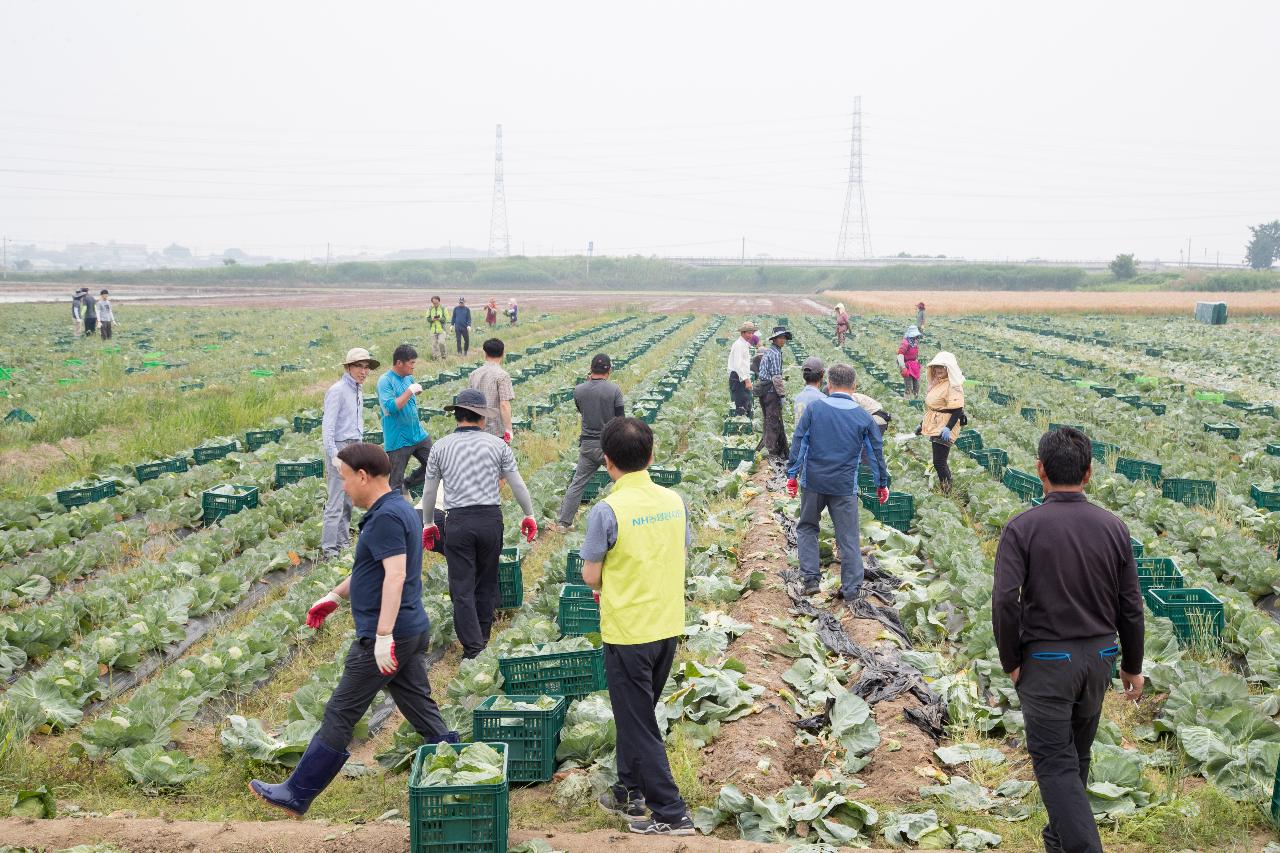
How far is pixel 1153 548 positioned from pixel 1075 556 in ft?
20.0

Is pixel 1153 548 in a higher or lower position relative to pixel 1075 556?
lower

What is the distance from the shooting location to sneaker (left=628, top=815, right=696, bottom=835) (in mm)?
5027

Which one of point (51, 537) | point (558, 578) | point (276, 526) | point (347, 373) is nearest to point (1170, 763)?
point (558, 578)

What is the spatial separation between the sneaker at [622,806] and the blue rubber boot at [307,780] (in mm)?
1475

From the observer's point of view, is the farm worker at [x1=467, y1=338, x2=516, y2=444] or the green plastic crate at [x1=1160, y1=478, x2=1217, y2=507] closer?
the farm worker at [x1=467, y1=338, x2=516, y2=444]

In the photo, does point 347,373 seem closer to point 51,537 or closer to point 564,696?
point 51,537

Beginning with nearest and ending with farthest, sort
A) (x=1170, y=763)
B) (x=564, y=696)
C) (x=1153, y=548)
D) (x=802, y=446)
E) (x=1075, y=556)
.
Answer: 1. (x=1075, y=556)
2. (x=1170, y=763)
3. (x=564, y=696)
4. (x=802, y=446)
5. (x=1153, y=548)

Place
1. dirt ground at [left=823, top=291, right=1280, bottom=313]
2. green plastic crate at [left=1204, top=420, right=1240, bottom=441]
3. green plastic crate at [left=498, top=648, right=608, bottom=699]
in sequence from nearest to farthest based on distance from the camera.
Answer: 1. green plastic crate at [left=498, top=648, right=608, bottom=699]
2. green plastic crate at [left=1204, top=420, right=1240, bottom=441]
3. dirt ground at [left=823, top=291, right=1280, bottom=313]

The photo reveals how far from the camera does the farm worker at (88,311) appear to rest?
112ft

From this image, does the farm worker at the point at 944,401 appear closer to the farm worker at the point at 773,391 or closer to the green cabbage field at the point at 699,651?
the green cabbage field at the point at 699,651

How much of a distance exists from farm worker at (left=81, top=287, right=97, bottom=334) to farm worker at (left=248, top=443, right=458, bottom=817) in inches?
1338

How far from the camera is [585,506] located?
1264 cm

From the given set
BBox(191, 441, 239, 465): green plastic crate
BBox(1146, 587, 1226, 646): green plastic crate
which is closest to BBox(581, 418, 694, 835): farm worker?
BBox(1146, 587, 1226, 646): green plastic crate

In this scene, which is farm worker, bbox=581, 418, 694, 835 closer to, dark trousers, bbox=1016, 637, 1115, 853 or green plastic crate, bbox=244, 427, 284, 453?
dark trousers, bbox=1016, 637, 1115, 853
